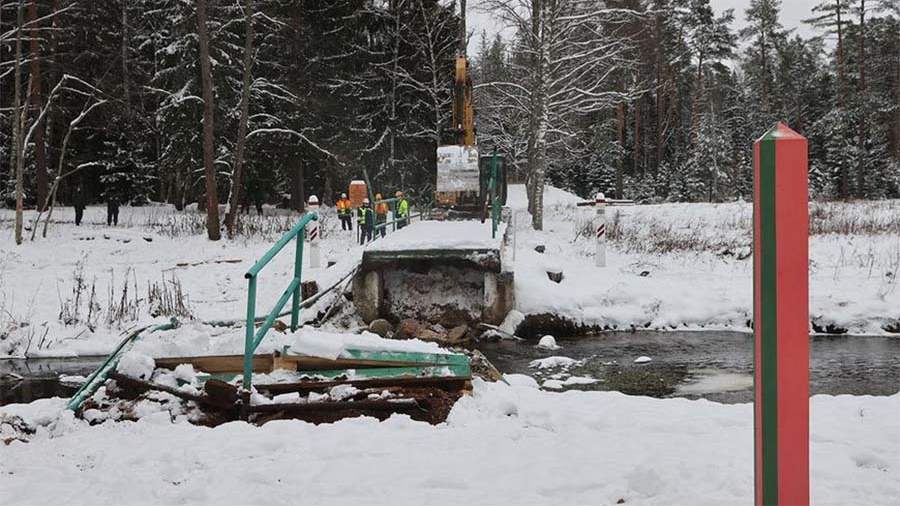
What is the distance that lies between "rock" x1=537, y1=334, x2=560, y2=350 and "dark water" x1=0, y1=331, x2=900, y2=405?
5.4 inches

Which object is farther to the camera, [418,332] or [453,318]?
[453,318]

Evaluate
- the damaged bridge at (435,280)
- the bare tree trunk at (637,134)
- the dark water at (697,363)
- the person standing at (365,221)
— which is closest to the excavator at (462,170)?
the person standing at (365,221)

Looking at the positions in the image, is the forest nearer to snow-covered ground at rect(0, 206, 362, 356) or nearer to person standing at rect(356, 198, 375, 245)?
snow-covered ground at rect(0, 206, 362, 356)

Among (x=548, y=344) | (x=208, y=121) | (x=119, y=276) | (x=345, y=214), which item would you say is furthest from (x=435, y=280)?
(x=345, y=214)

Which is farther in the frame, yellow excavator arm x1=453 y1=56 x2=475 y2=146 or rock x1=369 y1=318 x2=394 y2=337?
yellow excavator arm x1=453 y1=56 x2=475 y2=146

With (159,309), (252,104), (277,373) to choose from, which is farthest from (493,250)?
(252,104)

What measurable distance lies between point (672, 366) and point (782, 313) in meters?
7.55

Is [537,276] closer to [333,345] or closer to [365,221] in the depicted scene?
[365,221]

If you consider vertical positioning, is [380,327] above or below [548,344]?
above

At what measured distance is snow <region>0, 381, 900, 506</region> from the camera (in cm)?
346

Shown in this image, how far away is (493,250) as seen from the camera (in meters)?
11.5

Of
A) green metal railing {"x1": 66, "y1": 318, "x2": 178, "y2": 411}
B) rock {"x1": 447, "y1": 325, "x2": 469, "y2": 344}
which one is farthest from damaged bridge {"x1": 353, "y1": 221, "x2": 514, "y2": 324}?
green metal railing {"x1": 66, "y1": 318, "x2": 178, "y2": 411}

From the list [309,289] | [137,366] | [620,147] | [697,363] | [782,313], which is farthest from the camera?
[620,147]

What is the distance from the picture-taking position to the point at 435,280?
12.0 m
